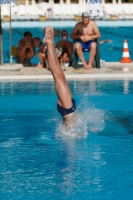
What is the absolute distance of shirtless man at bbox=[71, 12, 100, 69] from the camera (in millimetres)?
13688

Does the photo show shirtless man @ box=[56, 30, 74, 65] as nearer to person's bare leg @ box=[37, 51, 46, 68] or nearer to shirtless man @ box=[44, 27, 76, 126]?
person's bare leg @ box=[37, 51, 46, 68]

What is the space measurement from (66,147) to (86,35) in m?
6.78

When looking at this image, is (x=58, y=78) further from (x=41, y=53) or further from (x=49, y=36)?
(x=41, y=53)

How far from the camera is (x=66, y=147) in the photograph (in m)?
7.21

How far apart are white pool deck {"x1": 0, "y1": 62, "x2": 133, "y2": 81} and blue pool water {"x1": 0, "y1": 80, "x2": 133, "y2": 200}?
5.24ft

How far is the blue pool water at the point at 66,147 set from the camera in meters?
5.64

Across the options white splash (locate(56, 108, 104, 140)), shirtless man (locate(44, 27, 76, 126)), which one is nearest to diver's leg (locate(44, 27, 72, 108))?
shirtless man (locate(44, 27, 76, 126))

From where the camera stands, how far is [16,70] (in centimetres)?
1390

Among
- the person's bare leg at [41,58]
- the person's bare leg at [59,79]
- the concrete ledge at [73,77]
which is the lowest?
the concrete ledge at [73,77]

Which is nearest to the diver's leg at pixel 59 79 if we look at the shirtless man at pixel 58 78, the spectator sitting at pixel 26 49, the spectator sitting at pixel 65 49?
the shirtless man at pixel 58 78

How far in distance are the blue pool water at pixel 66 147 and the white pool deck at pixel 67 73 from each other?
5.24ft

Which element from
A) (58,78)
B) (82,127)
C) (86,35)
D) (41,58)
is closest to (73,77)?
(86,35)

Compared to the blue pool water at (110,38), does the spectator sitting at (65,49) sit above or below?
above

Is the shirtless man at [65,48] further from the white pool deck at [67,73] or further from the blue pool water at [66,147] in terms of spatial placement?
the blue pool water at [66,147]
